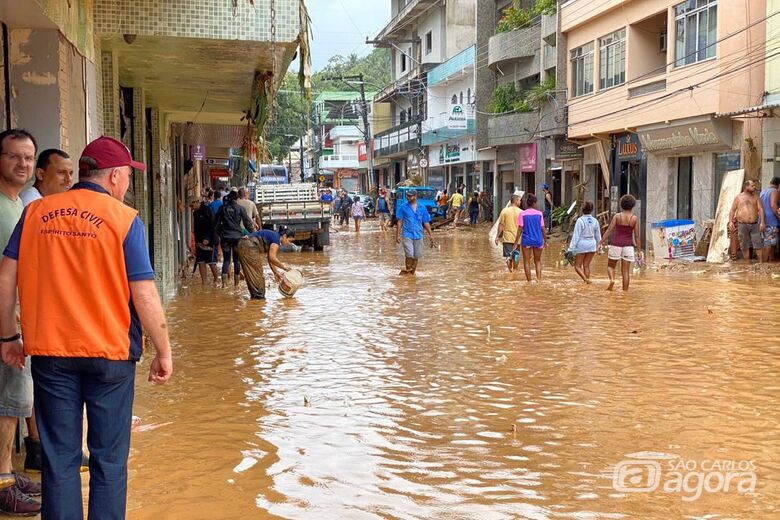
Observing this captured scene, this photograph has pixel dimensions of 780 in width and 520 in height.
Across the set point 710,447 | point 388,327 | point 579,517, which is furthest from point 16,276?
point 388,327

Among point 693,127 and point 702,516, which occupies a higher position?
point 693,127

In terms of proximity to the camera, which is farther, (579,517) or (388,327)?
(388,327)

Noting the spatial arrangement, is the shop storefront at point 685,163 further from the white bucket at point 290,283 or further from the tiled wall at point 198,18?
the tiled wall at point 198,18

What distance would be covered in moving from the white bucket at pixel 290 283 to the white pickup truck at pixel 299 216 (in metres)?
10.5

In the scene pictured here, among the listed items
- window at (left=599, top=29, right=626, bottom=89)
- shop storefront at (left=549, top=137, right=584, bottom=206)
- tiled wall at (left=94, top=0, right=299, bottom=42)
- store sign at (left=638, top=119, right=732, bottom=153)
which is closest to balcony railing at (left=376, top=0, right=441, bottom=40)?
shop storefront at (left=549, top=137, right=584, bottom=206)

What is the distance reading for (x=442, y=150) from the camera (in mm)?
49625

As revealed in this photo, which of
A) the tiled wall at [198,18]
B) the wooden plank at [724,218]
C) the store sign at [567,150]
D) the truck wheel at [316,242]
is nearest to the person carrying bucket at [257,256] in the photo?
the tiled wall at [198,18]

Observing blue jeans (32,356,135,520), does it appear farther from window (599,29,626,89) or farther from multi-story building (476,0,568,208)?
multi-story building (476,0,568,208)

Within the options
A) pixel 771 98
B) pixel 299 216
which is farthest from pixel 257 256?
pixel 771 98

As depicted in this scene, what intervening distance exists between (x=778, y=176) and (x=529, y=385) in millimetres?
13886

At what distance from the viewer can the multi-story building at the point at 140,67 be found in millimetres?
6246

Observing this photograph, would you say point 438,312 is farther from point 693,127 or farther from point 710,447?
point 693,127

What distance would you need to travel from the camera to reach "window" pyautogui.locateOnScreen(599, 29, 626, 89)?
26.5 meters

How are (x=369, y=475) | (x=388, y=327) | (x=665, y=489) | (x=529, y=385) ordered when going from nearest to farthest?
(x=665, y=489)
(x=369, y=475)
(x=529, y=385)
(x=388, y=327)
